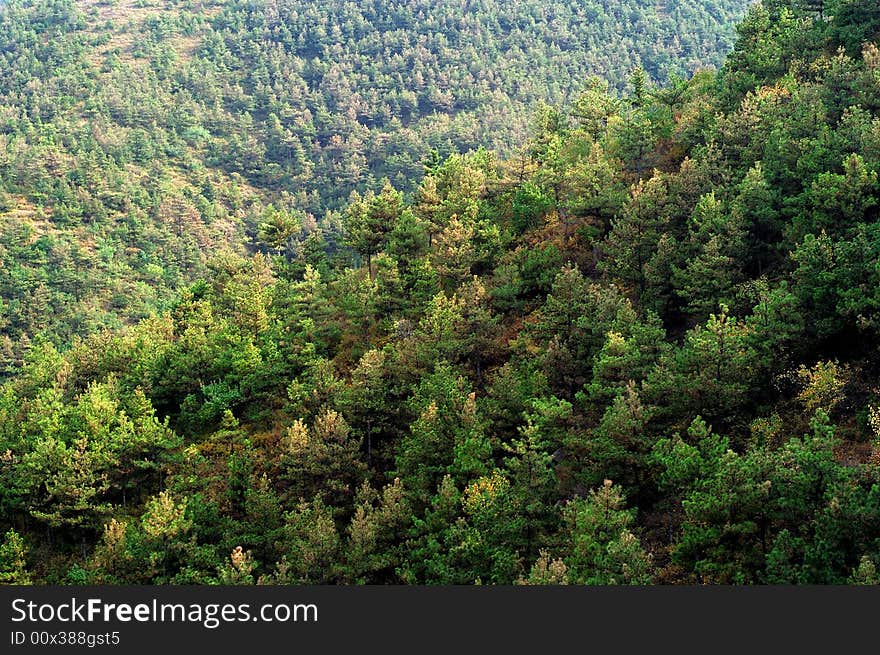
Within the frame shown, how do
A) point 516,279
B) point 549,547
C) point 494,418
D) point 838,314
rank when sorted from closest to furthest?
point 549,547 < point 838,314 < point 494,418 < point 516,279

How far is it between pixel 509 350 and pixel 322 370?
11.2 metres

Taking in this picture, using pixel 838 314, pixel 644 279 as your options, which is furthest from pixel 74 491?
pixel 838 314

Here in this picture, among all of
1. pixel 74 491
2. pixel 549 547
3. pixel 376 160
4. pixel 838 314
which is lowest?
pixel 549 547

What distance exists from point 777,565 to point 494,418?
18393 millimetres

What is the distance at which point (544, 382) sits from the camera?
1772 inches

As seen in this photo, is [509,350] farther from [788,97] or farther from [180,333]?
[180,333]

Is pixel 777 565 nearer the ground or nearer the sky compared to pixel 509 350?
nearer the ground

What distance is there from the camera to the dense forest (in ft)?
113

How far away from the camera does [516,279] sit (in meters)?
55.0

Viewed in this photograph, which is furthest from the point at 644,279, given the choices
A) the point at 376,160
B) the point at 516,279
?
the point at 376,160

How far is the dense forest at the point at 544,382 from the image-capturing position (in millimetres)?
34344

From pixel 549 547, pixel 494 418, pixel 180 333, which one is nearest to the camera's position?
pixel 549 547

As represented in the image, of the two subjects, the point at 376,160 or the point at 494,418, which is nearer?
the point at 494,418

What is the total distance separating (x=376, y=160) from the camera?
639 feet
